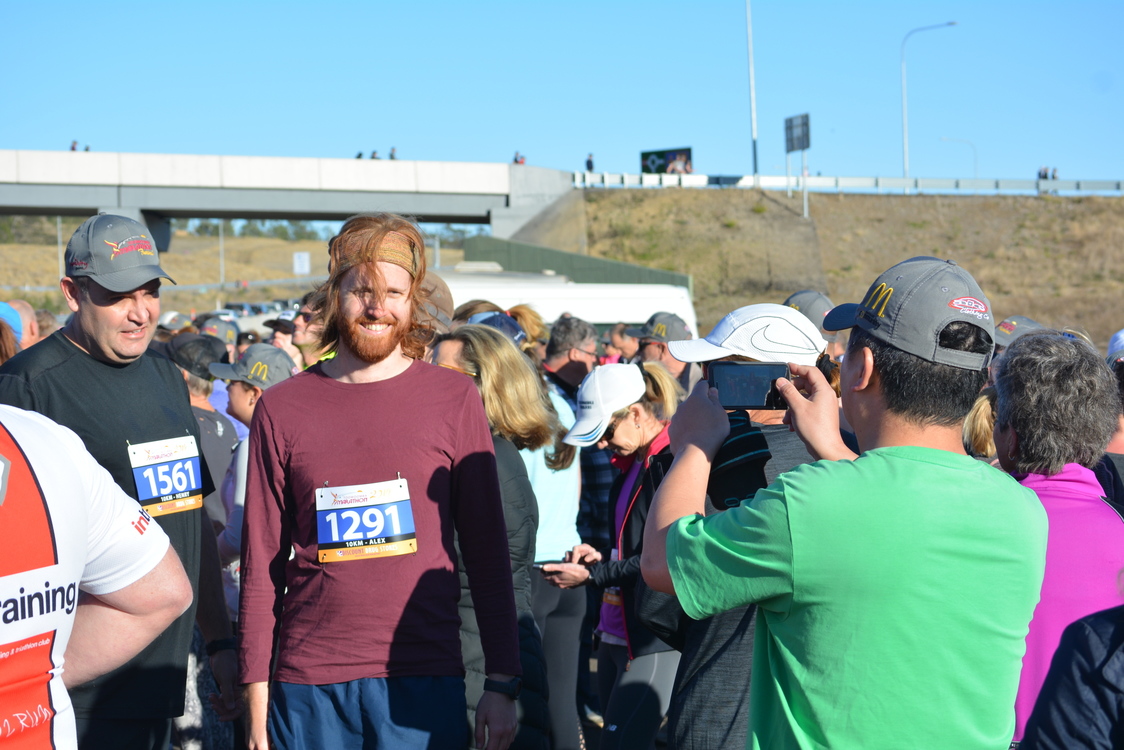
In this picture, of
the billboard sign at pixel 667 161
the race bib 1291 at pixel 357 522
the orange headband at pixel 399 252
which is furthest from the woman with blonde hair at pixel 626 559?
the billboard sign at pixel 667 161

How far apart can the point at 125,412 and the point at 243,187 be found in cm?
3761

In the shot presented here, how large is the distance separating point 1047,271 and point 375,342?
60058 mm

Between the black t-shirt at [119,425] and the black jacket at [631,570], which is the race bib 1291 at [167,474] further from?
the black jacket at [631,570]

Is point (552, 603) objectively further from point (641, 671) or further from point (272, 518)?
point (272, 518)

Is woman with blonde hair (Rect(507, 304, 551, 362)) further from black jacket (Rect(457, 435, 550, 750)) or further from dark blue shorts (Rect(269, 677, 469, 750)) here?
dark blue shorts (Rect(269, 677, 469, 750))

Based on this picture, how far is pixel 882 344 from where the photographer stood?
1767mm

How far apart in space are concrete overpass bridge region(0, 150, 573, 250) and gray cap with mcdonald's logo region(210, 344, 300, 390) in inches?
1226

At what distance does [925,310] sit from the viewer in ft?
5.70

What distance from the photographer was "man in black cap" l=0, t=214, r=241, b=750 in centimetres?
271

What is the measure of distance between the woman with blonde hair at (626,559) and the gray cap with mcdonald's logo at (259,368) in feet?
6.14

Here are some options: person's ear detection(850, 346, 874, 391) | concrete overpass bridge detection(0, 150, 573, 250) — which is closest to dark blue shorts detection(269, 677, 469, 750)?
person's ear detection(850, 346, 874, 391)

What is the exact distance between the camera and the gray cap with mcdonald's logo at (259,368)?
16.3 feet

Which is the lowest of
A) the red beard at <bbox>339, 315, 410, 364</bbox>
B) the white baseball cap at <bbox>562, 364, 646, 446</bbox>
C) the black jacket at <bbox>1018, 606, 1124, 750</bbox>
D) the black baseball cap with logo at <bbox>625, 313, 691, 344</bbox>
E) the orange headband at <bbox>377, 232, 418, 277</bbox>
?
the black jacket at <bbox>1018, 606, 1124, 750</bbox>

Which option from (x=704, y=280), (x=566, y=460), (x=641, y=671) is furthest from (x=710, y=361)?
(x=704, y=280)
